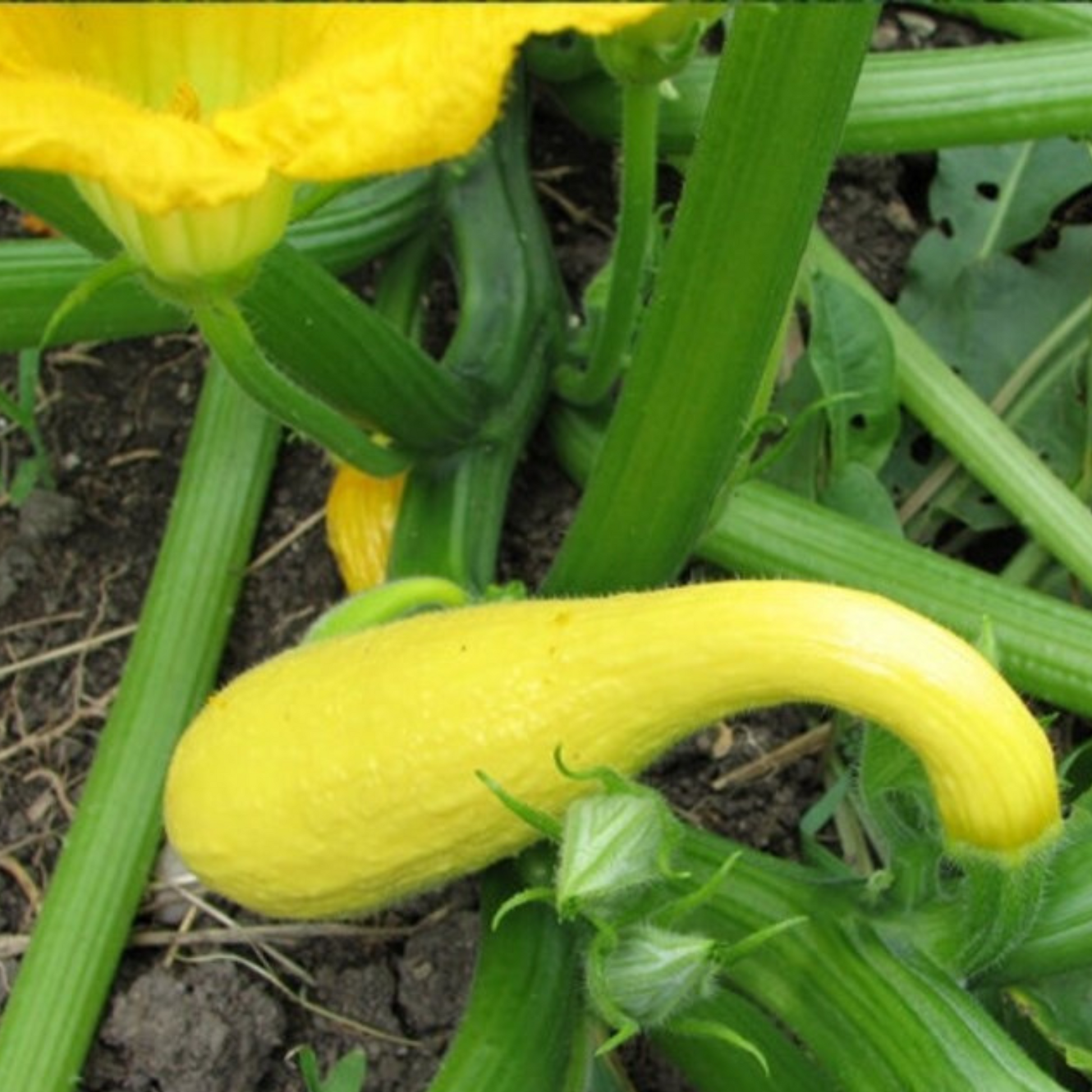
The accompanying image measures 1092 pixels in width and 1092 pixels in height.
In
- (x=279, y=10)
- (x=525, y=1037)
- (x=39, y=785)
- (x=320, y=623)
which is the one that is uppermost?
(x=279, y=10)

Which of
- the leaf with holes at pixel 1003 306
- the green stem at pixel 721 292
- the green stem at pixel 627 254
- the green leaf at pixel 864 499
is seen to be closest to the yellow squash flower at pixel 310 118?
the green stem at pixel 721 292

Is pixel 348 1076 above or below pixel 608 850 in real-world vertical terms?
below

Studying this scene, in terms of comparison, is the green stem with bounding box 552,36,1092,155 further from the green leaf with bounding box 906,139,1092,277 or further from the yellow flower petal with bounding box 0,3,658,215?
the yellow flower petal with bounding box 0,3,658,215

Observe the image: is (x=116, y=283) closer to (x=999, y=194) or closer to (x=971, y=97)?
(x=971, y=97)

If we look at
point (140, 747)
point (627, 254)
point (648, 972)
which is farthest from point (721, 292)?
point (140, 747)

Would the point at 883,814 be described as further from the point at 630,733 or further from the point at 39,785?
the point at 39,785

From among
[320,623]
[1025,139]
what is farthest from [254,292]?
[1025,139]

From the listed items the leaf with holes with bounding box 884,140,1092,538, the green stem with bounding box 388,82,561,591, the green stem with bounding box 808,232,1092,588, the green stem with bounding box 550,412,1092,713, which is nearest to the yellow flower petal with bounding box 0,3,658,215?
the green stem with bounding box 550,412,1092,713
